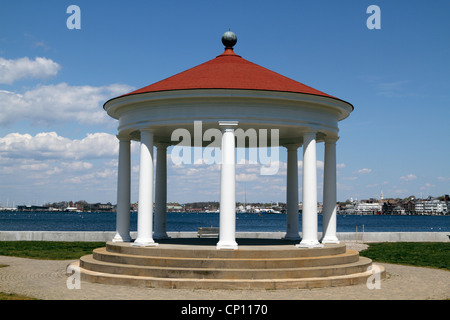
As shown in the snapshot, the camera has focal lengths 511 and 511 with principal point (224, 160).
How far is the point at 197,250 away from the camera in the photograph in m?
19.3

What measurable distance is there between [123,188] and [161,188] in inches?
124

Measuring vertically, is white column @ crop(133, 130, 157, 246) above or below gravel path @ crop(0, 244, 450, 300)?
above

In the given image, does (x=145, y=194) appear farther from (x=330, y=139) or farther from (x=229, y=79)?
(x=330, y=139)

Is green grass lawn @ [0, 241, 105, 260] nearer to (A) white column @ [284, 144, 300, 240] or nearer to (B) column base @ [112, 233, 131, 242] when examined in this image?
(B) column base @ [112, 233, 131, 242]

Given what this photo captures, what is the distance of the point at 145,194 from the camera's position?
2133 cm

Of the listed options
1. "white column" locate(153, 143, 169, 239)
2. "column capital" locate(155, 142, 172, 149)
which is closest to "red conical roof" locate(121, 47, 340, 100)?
"column capital" locate(155, 142, 172, 149)

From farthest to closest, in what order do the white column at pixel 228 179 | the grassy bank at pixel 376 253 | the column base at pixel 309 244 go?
the grassy bank at pixel 376 253, the column base at pixel 309 244, the white column at pixel 228 179

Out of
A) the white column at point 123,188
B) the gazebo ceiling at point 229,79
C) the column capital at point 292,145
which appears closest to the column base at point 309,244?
the gazebo ceiling at point 229,79

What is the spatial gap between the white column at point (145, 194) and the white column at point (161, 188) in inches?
223

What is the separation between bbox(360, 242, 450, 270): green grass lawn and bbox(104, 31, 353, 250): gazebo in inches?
259

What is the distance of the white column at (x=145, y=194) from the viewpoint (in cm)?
2116

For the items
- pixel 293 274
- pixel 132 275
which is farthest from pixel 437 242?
pixel 132 275

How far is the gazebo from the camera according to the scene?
20062mm

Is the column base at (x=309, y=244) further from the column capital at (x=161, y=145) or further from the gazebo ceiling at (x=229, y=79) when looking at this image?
the column capital at (x=161, y=145)
